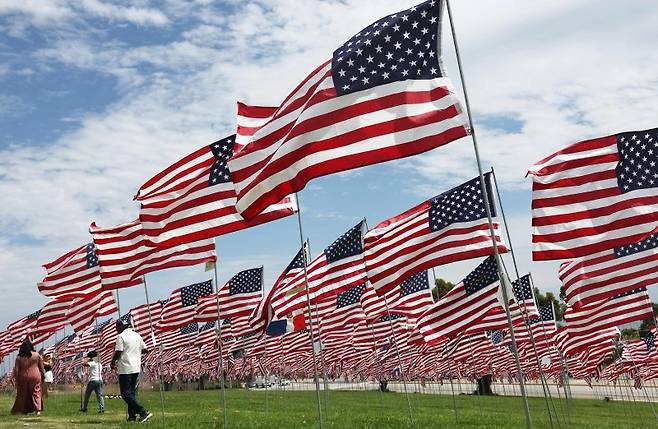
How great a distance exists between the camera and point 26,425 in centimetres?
1489

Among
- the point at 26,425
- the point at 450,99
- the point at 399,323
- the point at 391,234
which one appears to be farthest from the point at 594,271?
the point at 399,323

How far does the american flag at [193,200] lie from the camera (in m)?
13.4

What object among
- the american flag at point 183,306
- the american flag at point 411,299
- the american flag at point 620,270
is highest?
the american flag at point 183,306

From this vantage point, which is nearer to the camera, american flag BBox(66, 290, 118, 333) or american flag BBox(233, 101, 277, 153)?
american flag BBox(233, 101, 277, 153)

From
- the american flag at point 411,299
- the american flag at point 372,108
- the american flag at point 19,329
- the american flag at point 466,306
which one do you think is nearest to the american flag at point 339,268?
the american flag at point 411,299

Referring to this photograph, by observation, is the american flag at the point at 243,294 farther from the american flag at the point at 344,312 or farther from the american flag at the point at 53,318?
the american flag at the point at 53,318

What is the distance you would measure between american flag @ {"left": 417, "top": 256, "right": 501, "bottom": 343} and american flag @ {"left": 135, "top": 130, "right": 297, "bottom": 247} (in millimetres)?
5811

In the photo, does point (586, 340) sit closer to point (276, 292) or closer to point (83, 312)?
point (276, 292)

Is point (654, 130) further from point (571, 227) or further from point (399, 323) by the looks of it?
point (399, 323)

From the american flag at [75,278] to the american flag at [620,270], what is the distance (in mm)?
15603

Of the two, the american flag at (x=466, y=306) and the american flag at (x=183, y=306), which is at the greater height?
the american flag at (x=183, y=306)

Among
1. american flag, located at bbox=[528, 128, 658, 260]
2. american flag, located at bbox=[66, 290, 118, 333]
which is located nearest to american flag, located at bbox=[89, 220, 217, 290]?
american flag, located at bbox=[528, 128, 658, 260]

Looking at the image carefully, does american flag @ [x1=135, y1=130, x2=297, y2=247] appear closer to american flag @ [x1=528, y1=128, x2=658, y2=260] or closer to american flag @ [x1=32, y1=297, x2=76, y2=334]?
american flag @ [x1=528, y1=128, x2=658, y2=260]

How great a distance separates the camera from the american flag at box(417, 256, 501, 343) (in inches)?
668
